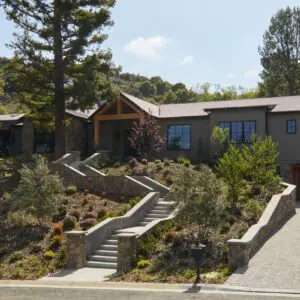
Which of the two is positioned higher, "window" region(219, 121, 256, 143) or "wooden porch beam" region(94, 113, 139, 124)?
"wooden porch beam" region(94, 113, 139, 124)

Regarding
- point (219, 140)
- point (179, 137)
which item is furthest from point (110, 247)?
point (179, 137)

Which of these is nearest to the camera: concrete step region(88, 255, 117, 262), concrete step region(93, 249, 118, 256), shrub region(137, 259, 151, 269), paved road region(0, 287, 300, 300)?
paved road region(0, 287, 300, 300)

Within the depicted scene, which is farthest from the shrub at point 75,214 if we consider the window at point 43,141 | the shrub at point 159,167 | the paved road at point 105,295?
the window at point 43,141

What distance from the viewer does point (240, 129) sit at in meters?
29.6

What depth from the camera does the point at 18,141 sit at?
117 ft

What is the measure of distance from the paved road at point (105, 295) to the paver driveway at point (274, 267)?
96cm

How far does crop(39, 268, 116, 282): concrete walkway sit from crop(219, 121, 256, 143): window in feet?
54.7

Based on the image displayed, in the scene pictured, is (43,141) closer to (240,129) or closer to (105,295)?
(240,129)

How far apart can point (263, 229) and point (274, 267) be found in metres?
2.81

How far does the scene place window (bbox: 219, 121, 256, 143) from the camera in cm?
2930

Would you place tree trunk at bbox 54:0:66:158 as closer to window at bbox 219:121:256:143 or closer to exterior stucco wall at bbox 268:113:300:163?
window at bbox 219:121:256:143

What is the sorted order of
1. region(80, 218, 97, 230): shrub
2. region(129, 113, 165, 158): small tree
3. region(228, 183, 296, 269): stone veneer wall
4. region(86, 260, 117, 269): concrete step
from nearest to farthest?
region(228, 183, 296, 269): stone veneer wall < region(86, 260, 117, 269): concrete step < region(80, 218, 97, 230): shrub < region(129, 113, 165, 158): small tree

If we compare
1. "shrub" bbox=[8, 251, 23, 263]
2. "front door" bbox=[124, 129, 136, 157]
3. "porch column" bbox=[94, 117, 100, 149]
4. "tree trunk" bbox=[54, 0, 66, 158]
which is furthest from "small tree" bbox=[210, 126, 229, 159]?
"shrub" bbox=[8, 251, 23, 263]

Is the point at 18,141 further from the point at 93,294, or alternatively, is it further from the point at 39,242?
the point at 93,294
